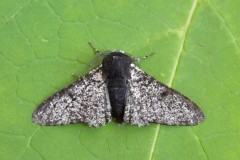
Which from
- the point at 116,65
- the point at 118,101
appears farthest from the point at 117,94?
the point at 116,65

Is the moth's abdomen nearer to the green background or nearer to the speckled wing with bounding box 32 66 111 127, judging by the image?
the speckled wing with bounding box 32 66 111 127

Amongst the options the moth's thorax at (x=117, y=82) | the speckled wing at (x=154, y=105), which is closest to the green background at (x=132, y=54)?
the speckled wing at (x=154, y=105)

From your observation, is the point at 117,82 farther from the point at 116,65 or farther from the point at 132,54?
the point at 132,54

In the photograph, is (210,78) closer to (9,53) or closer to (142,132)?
(142,132)

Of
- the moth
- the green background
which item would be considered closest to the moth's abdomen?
the moth

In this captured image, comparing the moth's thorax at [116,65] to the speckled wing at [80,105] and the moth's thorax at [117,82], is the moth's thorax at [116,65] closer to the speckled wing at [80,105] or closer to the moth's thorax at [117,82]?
the moth's thorax at [117,82]
